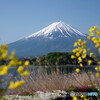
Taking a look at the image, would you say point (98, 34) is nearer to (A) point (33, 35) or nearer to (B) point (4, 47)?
(B) point (4, 47)

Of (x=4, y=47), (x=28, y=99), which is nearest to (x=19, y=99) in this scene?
(x=28, y=99)

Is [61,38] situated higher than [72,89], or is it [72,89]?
[61,38]

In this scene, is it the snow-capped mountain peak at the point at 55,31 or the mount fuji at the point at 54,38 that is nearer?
the mount fuji at the point at 54,38

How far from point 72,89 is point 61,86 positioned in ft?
2.29

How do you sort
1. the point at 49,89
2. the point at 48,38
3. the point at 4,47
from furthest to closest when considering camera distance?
the point at 48,38 < the point at 49,89 < the point at 4,47

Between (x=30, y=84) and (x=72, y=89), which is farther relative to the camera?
(x=30, y=84)

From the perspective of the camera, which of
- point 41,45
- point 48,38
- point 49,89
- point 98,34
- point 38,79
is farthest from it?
point 48,38

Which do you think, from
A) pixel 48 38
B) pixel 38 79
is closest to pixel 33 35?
pixel 48 38

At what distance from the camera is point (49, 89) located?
5.51m

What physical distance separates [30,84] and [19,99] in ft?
5.74

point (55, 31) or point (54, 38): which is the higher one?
point (55, 31)

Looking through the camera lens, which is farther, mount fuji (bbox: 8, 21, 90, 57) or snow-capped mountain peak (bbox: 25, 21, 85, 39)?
snow-capped mountain peak (bbox: 25, 21, 85, 39)

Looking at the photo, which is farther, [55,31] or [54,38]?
[55,31]

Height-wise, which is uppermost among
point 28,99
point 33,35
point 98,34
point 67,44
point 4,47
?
point 33,35
